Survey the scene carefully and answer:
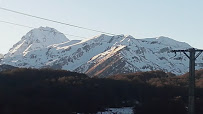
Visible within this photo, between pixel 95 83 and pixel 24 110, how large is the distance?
53.3 metres

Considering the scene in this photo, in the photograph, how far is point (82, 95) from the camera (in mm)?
156125

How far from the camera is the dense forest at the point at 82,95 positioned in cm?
12988

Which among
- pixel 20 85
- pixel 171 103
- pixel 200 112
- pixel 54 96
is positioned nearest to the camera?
pixel 200 112

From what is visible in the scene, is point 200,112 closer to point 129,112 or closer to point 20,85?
point 129,112

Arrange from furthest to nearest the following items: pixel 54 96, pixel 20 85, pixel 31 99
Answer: pixel 20 85, pixel 54 96, pixel 31 99

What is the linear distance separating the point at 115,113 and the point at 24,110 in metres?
34.7

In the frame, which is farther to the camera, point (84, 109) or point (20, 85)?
point (20, 85)

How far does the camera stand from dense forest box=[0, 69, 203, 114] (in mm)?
129875

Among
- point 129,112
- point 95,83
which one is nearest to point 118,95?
point 95,83

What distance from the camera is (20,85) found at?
176 m

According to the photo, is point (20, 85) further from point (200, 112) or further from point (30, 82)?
point (200, 112)

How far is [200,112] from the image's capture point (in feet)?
397

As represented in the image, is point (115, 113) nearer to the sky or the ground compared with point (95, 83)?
nearer to the ground

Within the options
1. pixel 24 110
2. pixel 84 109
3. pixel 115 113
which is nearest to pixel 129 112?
pixel 115 113
